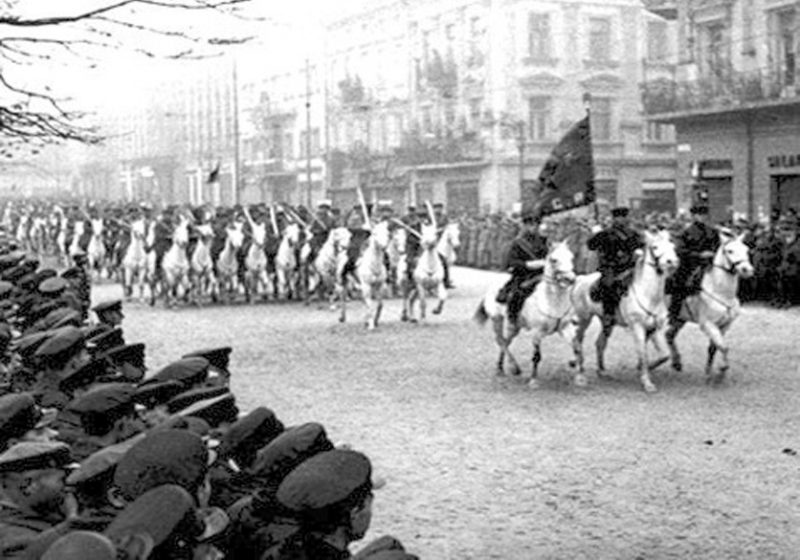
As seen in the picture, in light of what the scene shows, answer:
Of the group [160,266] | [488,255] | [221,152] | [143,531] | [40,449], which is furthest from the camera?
[221,152]

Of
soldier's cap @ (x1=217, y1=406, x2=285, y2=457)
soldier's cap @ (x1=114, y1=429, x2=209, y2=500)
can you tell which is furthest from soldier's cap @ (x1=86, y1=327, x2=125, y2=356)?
soldier's cap @ (x1=114, y1=429, x2=209, y2=500)

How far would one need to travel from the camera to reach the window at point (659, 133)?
1882 inches

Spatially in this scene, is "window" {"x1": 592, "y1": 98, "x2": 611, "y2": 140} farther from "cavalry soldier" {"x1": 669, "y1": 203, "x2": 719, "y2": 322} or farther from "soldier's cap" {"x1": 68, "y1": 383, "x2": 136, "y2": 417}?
"soldier's cap" {"x1": 68, "y1": 383, "x2": 136, "y2": 417}

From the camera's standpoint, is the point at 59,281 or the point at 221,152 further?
the point at 221,152

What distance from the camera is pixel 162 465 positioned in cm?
433

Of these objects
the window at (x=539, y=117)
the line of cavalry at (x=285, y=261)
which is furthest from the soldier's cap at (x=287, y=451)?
the window at (x=539, y=117)

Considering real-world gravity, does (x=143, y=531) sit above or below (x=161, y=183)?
below

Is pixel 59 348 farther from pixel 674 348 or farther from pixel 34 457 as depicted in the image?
pixel 674 348

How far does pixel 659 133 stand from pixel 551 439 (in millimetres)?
39287

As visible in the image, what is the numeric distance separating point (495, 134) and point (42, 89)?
127 ft

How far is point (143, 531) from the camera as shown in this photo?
3.80m

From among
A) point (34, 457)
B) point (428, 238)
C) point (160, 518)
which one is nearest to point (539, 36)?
point (428, 238)

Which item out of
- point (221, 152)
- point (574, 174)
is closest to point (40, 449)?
point (574, 174)

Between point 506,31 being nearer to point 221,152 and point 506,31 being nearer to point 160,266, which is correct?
point 160,266
